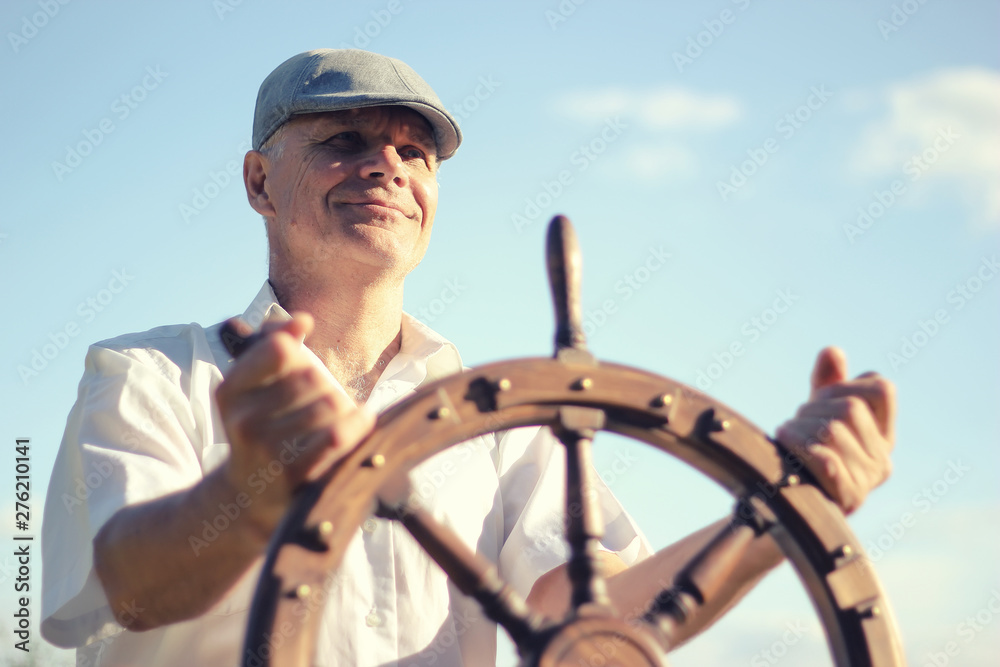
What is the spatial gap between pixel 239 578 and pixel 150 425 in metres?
0.75

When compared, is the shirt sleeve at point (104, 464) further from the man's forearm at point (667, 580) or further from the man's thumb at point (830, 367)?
the man's thumb at point (830, 367)

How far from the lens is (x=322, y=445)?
1.26m

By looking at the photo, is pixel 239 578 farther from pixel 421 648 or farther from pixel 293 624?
pixel 421 648

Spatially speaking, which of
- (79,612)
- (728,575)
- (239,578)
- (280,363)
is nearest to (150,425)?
(79,612)

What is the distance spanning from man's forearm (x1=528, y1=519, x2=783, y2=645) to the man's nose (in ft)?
3.91

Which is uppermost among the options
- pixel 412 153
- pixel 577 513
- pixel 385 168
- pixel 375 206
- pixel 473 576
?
pixel 412 153

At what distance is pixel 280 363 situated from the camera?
4.23 ft

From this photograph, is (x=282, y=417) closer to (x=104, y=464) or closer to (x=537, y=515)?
(x=104, y=464)

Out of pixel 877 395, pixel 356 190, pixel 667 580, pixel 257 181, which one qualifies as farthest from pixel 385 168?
pixel 877 395

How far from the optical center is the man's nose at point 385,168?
9.07 feet

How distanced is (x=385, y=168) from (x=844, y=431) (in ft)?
5.41

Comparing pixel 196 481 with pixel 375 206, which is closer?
pixel 196 481
